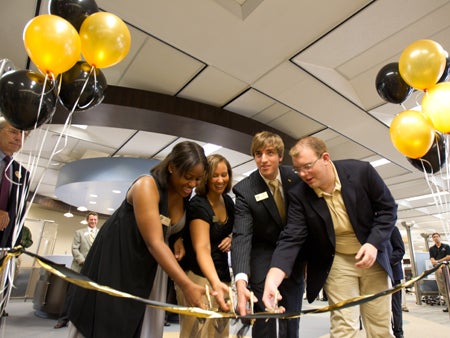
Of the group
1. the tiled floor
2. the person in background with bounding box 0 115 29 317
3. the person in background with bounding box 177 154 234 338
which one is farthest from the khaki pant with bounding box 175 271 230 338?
the tiled floor

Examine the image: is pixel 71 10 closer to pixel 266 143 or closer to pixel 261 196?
pixel 266 143

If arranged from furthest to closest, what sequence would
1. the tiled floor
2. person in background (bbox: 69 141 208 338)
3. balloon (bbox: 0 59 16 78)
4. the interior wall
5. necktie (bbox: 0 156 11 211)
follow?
1. the interior wall
2. the tiled floor
3. balloon (bbox: 0 59 16 78)
4. necktie (bbox: 0 156 11 211)
5. person in background (bbox: 69 141 208 338)

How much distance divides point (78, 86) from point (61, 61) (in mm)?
161

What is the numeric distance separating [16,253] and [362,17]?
8.09 feet

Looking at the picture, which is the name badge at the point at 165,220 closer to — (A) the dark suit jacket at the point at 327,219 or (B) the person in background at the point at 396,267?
(A) the dark suit jacket at the point at 327,219

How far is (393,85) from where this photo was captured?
1945mm

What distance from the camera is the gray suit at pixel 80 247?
385cm

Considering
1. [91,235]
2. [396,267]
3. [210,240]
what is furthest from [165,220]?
[91,235]

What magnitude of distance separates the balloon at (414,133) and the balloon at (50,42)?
174 centimetres

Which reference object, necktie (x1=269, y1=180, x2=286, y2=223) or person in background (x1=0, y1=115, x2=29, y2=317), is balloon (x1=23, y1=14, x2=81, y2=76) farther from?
necktie (x1=269, y1=180, x2=286, y2=223)

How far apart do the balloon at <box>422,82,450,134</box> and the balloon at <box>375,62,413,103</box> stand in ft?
0.62

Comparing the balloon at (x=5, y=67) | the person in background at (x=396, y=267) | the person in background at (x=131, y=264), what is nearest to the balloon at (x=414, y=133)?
the person in background at (x=396, y=267)

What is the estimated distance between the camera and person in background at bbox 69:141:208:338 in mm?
1016

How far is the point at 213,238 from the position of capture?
4.98 feet
